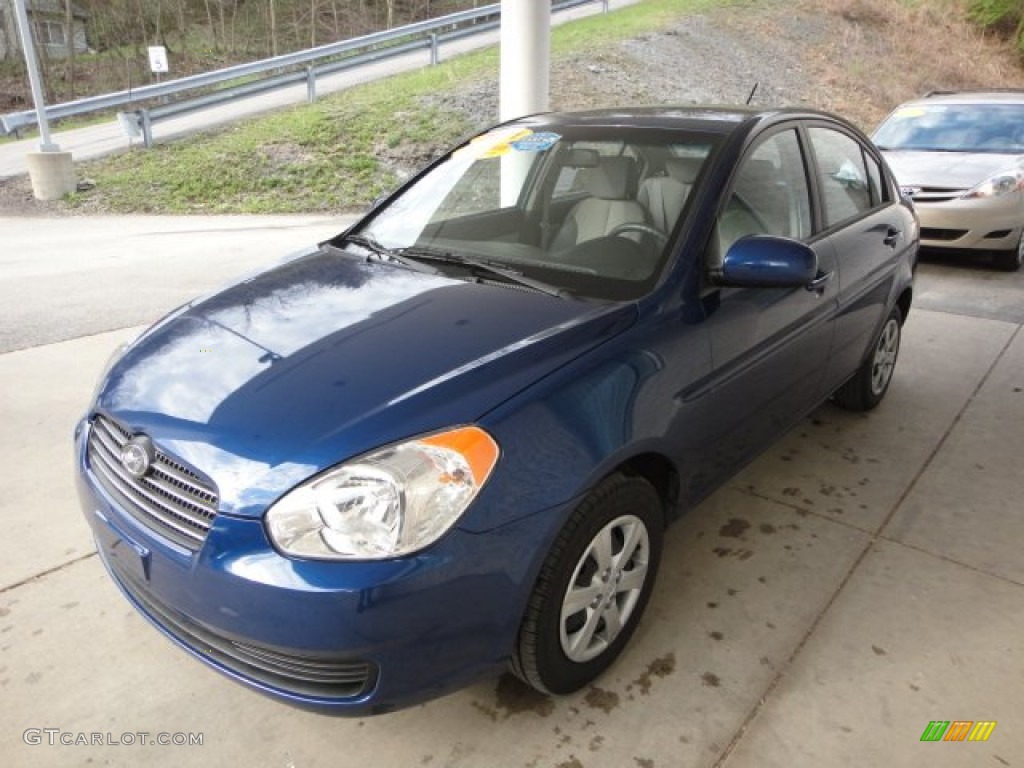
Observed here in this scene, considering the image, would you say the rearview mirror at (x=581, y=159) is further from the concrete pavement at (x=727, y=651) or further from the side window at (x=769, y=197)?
the concrete pavement at (x=727, y=651)

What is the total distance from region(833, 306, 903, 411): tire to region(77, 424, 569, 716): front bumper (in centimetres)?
263

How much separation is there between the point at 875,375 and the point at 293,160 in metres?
10.0

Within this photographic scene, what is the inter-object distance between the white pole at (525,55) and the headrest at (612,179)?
8.99 feet

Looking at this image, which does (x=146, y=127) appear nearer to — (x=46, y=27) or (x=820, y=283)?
(x=820, y=283)

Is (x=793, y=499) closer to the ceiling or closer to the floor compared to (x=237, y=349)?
closer to the floor

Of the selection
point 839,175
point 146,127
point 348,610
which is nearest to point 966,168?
point 839,175

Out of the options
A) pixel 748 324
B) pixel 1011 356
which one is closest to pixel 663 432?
pixel 748 324

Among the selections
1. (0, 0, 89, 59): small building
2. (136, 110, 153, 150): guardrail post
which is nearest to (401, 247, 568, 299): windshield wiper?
(136, 110, 153, 150): guardrail post

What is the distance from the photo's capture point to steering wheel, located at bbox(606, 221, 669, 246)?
2.59 m

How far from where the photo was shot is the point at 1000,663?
2408 mm

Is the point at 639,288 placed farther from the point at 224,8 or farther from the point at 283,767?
the point at 224,8

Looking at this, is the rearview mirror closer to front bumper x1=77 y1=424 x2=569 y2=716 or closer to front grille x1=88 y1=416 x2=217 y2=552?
front bumper x1=77 y1=424 x2=569 y2=716

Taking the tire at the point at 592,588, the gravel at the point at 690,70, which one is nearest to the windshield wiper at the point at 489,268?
the tire at the point at 592,588

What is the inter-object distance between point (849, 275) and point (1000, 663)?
5.35 ft
